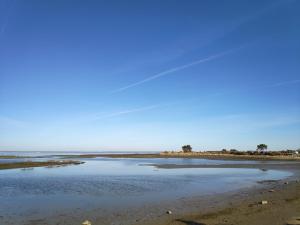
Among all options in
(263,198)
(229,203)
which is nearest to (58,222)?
(229,203)

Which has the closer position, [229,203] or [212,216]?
[212,216]

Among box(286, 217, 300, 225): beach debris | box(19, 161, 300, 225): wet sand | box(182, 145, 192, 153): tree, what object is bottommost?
box(19, 161, 300, 225): wet sand

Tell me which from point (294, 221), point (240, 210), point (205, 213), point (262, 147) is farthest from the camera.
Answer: point (262, 147)

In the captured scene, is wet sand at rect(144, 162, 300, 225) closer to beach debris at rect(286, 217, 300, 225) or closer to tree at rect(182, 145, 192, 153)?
beach debris at rect(286, 217, 300, 225)

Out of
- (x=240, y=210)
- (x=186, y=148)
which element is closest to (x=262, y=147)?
(x=186, y=148)

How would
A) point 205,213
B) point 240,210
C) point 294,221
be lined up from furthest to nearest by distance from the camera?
point 240,210, point 205,213, point 294,221

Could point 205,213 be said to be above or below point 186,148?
below

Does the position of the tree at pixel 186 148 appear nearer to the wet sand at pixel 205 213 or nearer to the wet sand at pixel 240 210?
the wet sand at pixel 240 210

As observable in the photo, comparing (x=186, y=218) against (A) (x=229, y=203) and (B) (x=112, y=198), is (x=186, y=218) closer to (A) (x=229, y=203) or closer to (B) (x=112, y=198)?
(A) (x=229, y=203)

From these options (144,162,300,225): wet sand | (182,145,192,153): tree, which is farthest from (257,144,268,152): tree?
(144,162,300,225): wet sand

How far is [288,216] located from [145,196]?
34.0 ft

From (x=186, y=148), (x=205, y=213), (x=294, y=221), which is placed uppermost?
(x=186, y=148)

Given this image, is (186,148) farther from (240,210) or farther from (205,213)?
(205,213)

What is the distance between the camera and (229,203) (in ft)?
67.1
